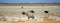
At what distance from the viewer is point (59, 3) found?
44.6 inches

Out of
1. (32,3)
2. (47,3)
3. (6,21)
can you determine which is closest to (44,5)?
(47,3)

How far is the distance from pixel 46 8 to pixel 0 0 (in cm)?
64

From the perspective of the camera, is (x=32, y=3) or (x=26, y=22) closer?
(x=26, y=22)

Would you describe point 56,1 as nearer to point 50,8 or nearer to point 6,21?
point 50,8

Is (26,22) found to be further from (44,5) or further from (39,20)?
(44,5)

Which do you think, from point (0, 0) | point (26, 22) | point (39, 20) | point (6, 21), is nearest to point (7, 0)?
point (0, 0)

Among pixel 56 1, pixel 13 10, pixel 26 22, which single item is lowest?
pixel 26 22

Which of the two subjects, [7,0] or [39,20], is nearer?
[39,20]

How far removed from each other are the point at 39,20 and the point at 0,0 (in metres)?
0.59

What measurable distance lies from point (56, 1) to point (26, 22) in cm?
51

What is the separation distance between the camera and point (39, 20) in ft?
3.22

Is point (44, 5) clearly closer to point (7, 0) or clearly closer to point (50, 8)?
point (50, 8)

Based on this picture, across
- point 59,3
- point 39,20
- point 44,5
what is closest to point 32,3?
point 44,5

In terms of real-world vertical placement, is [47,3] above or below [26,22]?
above
